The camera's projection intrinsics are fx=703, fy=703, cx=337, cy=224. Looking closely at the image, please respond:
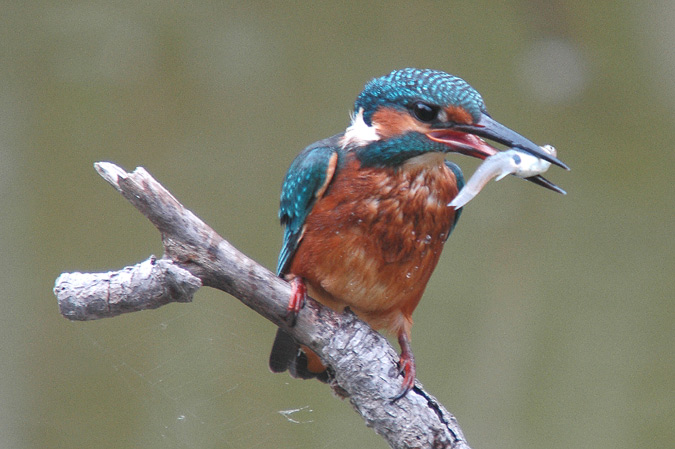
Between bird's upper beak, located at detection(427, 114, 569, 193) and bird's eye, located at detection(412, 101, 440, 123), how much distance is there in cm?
3

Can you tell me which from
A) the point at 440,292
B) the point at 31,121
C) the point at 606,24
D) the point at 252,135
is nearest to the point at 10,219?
the point at 31,121

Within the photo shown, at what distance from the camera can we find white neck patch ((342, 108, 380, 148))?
138 centimetres

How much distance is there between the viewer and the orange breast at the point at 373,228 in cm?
→ 135

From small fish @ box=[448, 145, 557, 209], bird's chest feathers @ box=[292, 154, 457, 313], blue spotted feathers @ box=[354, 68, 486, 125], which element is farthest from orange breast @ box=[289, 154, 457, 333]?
small fish @ box=[448, 145, 557, 209]

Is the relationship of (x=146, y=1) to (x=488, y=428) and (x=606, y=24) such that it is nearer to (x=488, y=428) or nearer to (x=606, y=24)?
(x=606, y=24)

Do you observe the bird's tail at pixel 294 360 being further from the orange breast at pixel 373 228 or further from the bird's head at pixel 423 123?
the bird's head at pixel 423 123

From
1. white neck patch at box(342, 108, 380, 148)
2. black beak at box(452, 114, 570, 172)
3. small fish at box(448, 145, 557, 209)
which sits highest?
black beak at box(452, 114, 570, 172)

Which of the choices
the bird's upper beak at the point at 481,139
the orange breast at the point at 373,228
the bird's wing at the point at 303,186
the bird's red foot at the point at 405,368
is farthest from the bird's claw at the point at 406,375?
the bird's upper beak at the point at 481,139

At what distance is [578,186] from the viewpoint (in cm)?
261

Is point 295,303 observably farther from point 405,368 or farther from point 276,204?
point 276,204

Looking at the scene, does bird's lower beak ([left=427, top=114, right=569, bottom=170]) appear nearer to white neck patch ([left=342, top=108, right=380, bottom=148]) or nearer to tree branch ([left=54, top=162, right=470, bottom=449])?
white neck patch ([left=342, top=108, right=380, bottom=148])

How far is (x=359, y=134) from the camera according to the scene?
1415 millimetres

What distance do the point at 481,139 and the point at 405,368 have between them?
47 centimetres

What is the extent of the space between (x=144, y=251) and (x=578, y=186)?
5.24ft
